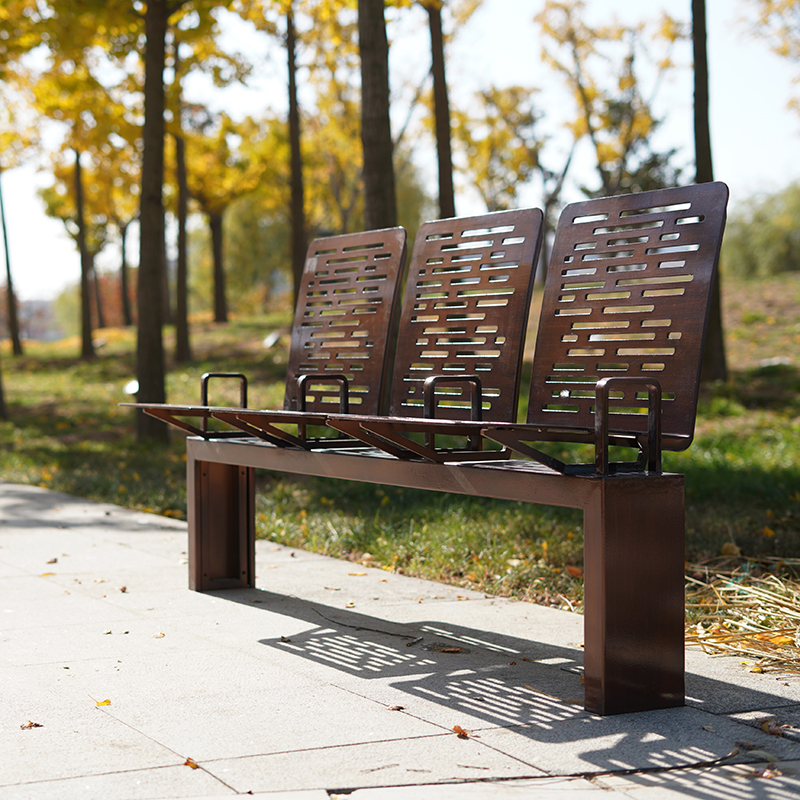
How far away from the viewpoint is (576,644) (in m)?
3.96

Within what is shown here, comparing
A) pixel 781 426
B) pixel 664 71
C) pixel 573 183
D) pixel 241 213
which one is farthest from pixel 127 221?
pixel 781 426

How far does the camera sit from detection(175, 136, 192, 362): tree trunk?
1844 centimetres

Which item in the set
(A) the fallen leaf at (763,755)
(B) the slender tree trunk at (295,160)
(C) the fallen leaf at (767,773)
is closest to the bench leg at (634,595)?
(A) the fallen leaf at (763,755)

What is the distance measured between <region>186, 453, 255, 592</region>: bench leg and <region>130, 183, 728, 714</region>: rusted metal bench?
434 mm

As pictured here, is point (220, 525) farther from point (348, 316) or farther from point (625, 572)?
point (625, 572)

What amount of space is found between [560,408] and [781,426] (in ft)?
23.7

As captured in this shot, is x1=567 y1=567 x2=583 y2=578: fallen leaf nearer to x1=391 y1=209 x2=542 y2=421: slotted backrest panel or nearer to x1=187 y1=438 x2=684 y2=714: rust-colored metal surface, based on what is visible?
x1=391 y1=209 x2=542 y2=421: slotted backrest panel

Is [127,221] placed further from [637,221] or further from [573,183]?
[637,221]

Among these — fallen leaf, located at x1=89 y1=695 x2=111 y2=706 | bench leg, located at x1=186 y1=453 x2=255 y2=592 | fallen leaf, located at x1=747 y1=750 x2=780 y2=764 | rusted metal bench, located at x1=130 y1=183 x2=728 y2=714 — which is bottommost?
fallen leaf, located at x1=747 y1=750 x2=780 y2=764

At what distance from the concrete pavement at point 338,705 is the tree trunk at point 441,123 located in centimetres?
758

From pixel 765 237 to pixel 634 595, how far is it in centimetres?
2825

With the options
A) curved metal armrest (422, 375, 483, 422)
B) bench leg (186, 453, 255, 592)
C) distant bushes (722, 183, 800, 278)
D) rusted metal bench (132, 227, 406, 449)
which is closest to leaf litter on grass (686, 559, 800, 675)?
curved metal armrest (422, 375, 483, 422)

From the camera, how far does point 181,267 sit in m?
19.3

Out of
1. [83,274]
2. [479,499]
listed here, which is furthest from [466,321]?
[83,274]
